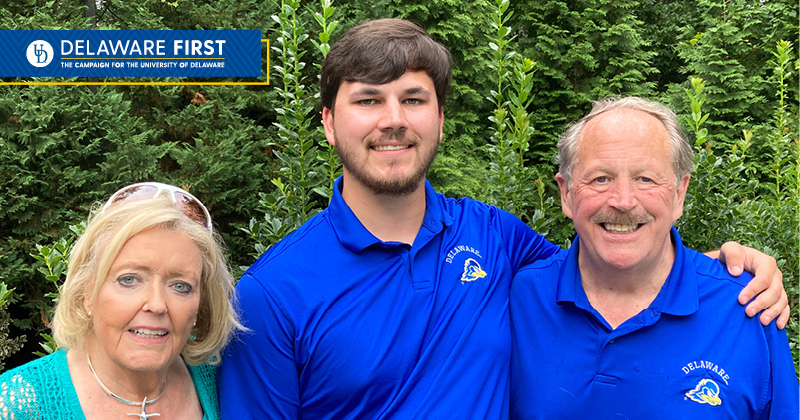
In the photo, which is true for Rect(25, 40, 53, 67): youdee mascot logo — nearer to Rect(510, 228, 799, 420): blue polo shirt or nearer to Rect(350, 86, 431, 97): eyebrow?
Rect(350, 86, 431, 97): eyebrow

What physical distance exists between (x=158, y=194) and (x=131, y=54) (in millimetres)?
4339

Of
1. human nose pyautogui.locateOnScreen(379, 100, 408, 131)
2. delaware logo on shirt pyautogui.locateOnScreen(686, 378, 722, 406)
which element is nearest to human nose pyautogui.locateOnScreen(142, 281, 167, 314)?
human nose pyautogui.locateOnScreen(379, 100, 408, 131)

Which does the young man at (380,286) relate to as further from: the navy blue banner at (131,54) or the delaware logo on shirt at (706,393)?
the navy blue banner at (131,54)

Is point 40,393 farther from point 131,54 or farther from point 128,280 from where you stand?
point 131,54

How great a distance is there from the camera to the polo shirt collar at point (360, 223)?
2.09 meters

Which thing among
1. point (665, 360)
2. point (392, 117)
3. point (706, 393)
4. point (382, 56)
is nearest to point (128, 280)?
point (392, 117)

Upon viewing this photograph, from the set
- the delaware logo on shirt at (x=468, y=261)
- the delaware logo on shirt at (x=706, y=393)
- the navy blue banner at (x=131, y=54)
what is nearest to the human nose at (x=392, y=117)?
the delaware logo on shirt at (x=468, y=261)

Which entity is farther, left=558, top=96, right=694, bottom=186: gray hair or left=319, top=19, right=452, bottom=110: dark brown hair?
left=319, top=19, right=452, bottom=110: dark brown hair

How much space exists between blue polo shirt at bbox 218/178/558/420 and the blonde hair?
0.23ft

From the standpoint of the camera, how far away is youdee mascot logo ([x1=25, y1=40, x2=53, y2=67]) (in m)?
5.33

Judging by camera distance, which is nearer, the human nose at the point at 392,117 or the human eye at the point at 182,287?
the human eye at the point at 182,287

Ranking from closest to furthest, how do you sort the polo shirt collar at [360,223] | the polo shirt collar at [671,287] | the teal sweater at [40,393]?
1. the teal sweater at [40,393]
2. the polo shirt collar at [671,287]
3. the polo shirt collar at [360,223]

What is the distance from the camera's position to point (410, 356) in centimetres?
195

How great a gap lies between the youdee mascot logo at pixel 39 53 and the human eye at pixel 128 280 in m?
4.37
